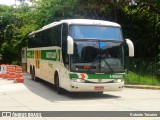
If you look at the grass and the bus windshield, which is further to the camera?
the grass

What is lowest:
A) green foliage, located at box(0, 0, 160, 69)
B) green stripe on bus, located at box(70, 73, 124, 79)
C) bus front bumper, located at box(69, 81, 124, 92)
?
bus front bumper, located at box(69, 81, 124, 92)

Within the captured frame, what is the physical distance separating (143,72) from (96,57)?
8595mm

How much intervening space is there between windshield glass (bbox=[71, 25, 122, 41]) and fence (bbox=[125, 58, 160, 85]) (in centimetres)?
718

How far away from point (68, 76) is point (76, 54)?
39.8 inches

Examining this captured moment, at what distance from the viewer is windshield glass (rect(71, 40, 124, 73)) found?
50.3 ft

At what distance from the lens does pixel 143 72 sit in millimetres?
23391

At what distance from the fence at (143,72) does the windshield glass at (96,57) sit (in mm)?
7282

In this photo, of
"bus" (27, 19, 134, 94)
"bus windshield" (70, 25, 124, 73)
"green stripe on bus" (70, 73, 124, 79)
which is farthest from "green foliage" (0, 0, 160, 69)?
"green stripe on bus" (70, 73, 124, 79)

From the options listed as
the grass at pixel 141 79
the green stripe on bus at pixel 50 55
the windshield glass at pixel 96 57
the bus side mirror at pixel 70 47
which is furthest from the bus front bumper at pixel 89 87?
the grass at pixel 141 79

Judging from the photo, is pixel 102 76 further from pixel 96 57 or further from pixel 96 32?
pixel 96 32

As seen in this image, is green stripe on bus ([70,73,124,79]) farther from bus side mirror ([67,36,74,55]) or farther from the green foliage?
the green foliage

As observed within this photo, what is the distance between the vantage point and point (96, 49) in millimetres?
15609

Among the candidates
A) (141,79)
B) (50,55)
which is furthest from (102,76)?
(141,79)

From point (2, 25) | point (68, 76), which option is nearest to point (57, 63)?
point (68, 76)
